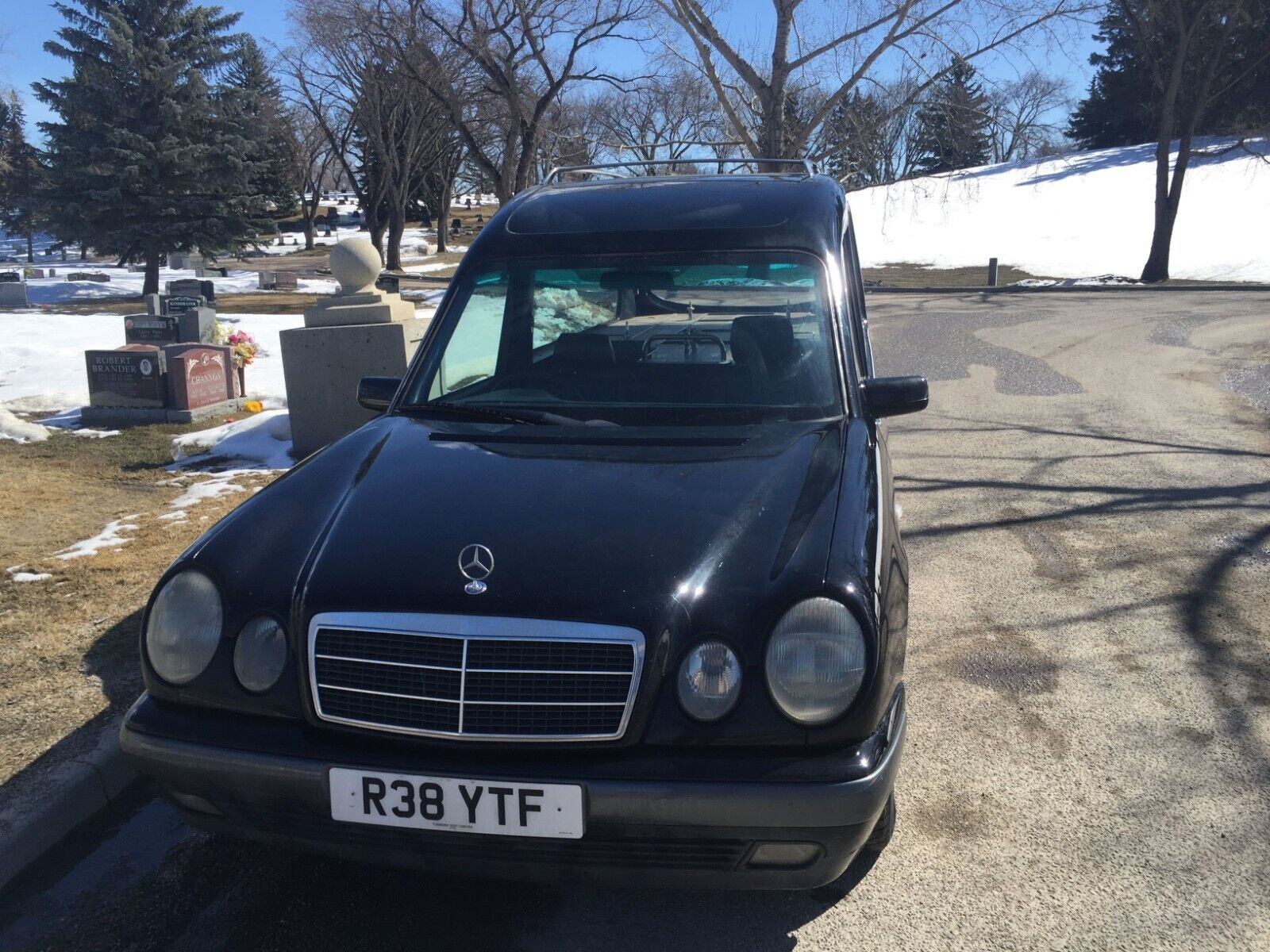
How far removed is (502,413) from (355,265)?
608cm

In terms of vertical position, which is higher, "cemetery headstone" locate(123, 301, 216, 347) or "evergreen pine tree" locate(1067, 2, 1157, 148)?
"evergreen pine tree" locate(1067, 2, 1157, 148)

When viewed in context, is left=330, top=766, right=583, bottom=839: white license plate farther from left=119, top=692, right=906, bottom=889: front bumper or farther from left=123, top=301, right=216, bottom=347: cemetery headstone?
left=123, top=301, right=216, bottom=347: cemetery headstone

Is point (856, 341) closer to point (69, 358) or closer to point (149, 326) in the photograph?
point (149, 326)

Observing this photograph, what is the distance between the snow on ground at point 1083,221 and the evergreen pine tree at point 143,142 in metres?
20.7

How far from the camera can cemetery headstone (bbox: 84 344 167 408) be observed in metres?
10.8

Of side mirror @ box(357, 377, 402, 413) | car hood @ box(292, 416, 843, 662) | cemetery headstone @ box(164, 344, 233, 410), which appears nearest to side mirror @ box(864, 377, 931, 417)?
car hood @ box(292, 416, 843, 662)

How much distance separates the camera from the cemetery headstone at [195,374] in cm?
1077

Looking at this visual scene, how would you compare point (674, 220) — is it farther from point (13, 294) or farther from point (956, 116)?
point (13, 294)

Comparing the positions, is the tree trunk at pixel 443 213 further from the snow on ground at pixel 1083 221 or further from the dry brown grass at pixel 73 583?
the dry brown grass at pixel 73 583

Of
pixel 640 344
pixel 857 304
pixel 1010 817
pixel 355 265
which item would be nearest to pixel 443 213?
pixel 355 265

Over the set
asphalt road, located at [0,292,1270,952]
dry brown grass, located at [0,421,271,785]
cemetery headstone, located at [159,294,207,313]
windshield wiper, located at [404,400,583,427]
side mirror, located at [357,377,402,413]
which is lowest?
asphalt road, located at [0,292,1270,952]

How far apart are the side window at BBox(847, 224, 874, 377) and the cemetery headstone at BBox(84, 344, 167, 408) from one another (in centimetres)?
836

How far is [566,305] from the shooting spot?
13.3ft

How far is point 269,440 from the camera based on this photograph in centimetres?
964
